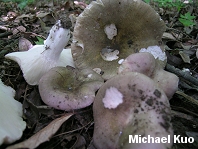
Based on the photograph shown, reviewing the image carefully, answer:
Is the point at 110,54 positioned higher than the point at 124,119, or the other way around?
the point at 124,119

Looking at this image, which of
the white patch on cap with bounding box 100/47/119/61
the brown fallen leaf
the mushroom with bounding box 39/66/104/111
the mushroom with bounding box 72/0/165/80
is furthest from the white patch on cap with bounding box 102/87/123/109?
the white patch on cap with bounding box 100/47/119/61

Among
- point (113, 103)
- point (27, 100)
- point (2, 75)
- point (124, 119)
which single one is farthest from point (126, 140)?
point (2, 75)

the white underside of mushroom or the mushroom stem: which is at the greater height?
the mushroom stem

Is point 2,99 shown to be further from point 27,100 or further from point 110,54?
point 110,54

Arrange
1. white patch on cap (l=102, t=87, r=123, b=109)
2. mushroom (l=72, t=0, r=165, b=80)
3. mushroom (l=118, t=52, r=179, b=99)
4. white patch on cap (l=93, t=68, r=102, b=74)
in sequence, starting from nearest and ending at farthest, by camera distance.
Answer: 1. white patch on cap (l=102, t=87, r=123, b=109)
2. mushroom (l=118, t=52, r=179, b=99)
3. mushroom (l=72, t=0, r=165, b=80)
4. white patch on cap (l=93, t=68, r=102, b=74)

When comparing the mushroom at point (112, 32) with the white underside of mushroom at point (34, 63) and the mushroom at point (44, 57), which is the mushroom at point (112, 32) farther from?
the white underside of mushroom at point (34, 63)

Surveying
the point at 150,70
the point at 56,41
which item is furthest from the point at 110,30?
the point at 150,70

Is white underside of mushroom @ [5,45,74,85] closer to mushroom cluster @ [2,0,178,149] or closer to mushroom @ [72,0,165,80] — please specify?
mushroom cluster @ [2,0,178,149]
